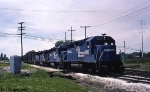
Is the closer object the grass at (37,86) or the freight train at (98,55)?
the grass at (37,86)

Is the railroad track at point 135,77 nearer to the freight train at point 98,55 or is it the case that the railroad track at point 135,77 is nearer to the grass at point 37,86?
the freight train at point 98,55

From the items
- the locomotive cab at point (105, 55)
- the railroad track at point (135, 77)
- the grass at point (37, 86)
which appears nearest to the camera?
the grass at point (37, 86)

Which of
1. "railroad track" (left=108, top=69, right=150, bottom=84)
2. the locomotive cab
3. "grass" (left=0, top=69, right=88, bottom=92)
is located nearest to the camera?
"grass" (left=0, top=69, right=88, bottom=92)

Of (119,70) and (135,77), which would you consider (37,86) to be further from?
(119,70)

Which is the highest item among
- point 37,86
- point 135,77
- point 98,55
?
point 98,55

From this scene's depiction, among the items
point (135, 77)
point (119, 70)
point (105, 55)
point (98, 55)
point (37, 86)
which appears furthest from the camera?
point (98, 55)

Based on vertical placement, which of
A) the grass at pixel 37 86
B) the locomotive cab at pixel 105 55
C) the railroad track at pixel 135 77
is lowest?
the railroad track at pixel 135 77

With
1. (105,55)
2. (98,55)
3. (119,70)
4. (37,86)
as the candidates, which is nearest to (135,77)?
(119,70)

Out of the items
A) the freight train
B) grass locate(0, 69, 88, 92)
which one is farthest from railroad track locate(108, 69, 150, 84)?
grass locate(0, 69, 88, 92)

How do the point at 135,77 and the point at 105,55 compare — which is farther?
the point at 105,55

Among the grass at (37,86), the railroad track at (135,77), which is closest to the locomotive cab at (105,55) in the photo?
the railroad track at (135,77)

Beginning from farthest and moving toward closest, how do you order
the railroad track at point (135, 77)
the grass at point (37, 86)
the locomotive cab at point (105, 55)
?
the locomotive cab at point (105, 55) → the railroad track at point (135, 77) → the grass at point (37, 86)

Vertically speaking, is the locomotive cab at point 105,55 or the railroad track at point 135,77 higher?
the locomotive cab at point 105,55

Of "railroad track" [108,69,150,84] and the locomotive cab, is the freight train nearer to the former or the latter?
the locomotive cab
